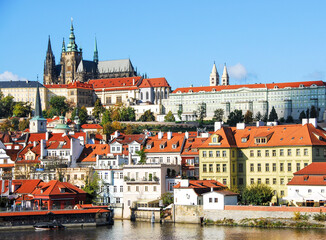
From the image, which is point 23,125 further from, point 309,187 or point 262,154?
point 309,187

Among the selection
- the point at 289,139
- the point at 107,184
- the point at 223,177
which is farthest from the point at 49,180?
the point at 289,139

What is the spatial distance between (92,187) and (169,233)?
16483mm

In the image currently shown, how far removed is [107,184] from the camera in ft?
247

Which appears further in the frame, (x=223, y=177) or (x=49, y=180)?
(x=49, y=180)

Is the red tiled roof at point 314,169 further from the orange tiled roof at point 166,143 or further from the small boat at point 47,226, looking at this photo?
the small boat at point 47,226

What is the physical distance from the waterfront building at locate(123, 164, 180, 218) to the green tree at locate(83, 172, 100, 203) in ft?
9.87

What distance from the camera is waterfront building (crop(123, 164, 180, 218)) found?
236ft

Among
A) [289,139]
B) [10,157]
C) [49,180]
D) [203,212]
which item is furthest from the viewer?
[10,157]

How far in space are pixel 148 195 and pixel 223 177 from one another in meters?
7.30

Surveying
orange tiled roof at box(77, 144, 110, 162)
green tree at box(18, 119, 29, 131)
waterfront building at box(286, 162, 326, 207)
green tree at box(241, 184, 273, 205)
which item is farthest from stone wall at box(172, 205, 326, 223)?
green tree at box(18, 119, 29, 131)

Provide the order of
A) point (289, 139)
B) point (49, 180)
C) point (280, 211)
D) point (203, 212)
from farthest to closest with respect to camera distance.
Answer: point (49, 180) → point (289, 139) → point (203, 212) → point (280, 211)

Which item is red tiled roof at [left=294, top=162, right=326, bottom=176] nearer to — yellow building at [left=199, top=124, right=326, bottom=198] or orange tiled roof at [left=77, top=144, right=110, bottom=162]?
yellow building at [left=199, top=124, right=326, bottom=198]

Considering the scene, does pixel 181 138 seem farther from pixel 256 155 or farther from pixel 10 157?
pixel 10 157

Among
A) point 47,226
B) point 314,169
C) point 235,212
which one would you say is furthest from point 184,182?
point 47,226
